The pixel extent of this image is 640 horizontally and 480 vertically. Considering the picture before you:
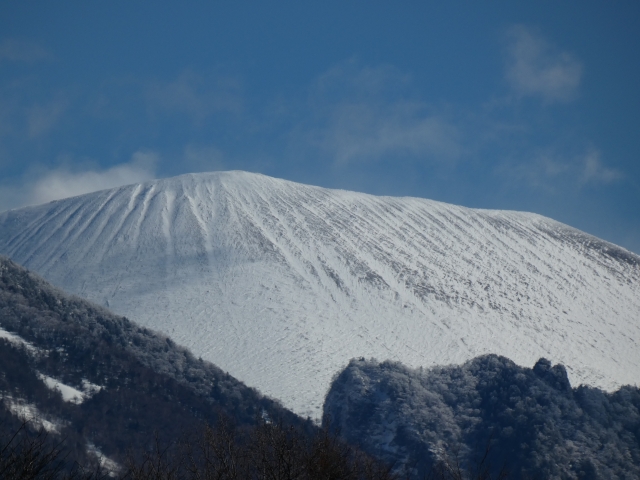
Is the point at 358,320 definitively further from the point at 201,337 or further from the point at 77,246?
the point at 77,246

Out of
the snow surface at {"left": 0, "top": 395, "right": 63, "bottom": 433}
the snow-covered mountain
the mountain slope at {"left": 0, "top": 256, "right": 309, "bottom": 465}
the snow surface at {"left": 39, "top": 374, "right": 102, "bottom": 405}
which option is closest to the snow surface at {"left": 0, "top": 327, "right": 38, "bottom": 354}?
the mountain slope at {"left": 0, "top": 256, "right": 309, "bottom": 465}

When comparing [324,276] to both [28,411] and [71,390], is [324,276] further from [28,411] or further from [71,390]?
[28,411]

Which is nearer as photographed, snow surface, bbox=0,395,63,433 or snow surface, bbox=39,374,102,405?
snow surface, bbox=0,395,63,433

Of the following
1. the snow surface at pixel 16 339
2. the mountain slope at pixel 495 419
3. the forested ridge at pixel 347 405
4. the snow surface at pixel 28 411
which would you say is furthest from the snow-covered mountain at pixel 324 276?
the snow surface at pixel 28 411

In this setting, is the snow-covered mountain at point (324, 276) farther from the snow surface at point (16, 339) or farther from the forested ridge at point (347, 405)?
the snow surface at point (16, 339)

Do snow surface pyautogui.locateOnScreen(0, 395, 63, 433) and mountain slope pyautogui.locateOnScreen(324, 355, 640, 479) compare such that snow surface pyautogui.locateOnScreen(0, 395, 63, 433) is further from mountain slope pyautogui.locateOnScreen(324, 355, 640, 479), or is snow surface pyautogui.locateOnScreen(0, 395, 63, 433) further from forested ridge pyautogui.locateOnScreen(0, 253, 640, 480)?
mountain slope pyautogui.locateOnScreen(324, 355, 640, 479)

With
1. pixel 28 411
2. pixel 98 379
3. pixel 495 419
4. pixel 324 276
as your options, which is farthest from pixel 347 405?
pixel 324 276

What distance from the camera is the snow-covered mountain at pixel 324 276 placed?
2500 inches

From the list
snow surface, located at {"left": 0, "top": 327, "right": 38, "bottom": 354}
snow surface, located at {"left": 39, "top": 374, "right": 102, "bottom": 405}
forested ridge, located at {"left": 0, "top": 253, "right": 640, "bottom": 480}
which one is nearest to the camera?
forested ridge, located at {"left": 0, "top": 253, "right": 640, "bottom": 480}

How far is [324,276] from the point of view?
77188mm

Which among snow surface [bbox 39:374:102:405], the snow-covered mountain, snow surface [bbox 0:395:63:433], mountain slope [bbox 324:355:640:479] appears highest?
the snow-covered mountain

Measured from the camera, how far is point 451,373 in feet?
163

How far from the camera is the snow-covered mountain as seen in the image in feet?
208

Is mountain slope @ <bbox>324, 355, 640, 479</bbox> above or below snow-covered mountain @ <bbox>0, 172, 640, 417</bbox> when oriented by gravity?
below
